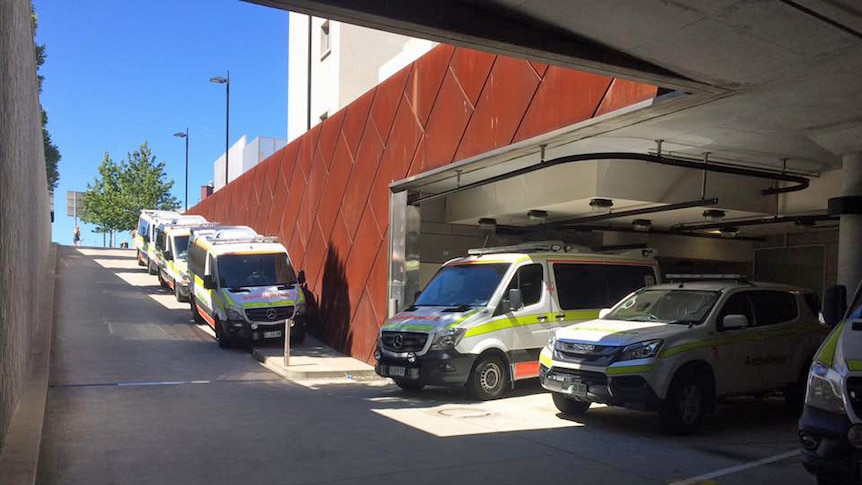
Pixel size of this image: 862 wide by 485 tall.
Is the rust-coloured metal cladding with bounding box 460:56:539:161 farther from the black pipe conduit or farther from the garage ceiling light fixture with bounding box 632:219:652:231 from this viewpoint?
the garage ceiling light fixture with bounding box 632:219:652:231

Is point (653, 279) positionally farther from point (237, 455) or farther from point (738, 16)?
point (237, 455)

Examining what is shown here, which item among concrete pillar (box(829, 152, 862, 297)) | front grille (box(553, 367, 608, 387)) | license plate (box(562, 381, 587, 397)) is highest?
concrete pillar (box(829, 152, 862, 297))

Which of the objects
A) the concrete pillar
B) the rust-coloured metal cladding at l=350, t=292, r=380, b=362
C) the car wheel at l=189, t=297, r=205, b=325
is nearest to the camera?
the concrete pillar

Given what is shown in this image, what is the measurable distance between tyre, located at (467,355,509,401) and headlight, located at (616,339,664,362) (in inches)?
121

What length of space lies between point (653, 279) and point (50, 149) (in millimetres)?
41091

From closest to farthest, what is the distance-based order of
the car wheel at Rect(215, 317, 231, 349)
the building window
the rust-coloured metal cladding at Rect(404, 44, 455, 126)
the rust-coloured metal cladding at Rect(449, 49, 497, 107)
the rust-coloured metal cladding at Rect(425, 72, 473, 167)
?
the rust-coloured metal cladding at Rect(449, 49, 497, 107)
the rust-coloured metal cladding at Rect(425, 72, 473, 167)
the rust-coloured metal cladding at Rect(404, 44, 455, 126)
the car wheel at Rect(215, 317, 231, 349)
the building window

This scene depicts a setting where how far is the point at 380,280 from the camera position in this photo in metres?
15.6

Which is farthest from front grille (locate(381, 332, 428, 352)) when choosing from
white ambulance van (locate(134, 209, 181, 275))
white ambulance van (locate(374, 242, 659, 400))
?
white ambulance van (locate(134, 209, 181, 275))

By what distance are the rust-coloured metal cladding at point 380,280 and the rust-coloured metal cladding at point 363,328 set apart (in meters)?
0.22

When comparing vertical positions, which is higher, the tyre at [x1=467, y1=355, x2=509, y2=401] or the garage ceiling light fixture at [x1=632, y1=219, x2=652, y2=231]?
the garage ceiling light fixture at [x1=632, y1=219, x2=652, y2=231]

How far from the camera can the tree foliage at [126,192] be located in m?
56.0

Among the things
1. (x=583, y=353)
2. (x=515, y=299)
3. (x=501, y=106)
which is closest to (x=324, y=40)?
(x=501, y=106)

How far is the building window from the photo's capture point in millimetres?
29812

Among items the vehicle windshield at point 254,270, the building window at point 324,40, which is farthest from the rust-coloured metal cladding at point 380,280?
the building window at point 324,40
